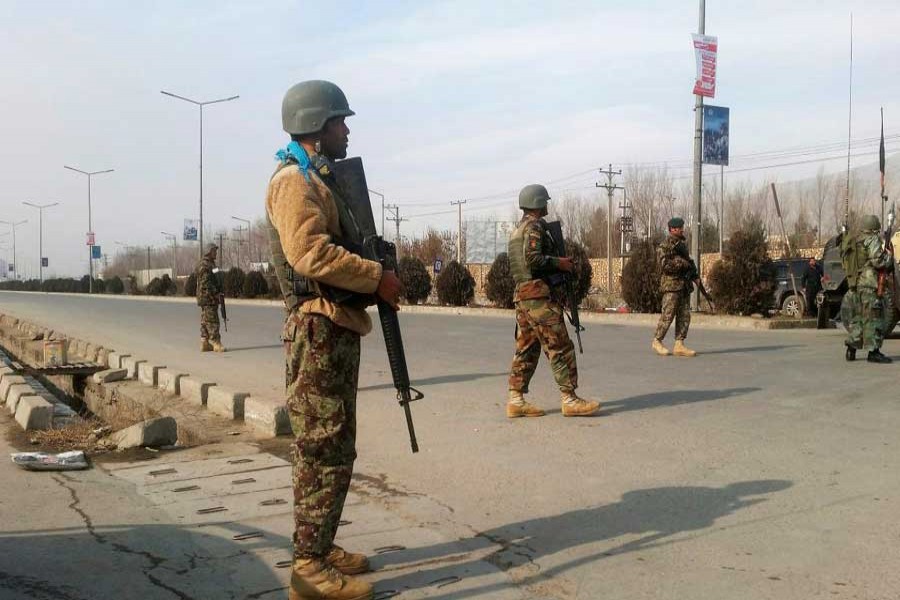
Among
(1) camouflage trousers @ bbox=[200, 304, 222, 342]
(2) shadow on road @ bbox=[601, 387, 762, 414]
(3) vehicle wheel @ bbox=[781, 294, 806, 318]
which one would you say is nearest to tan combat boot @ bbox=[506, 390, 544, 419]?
(2) shadow on road @ bbox=[601, 387, 762, 414]

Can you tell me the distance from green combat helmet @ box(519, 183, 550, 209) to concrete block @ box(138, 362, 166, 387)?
5495 mm

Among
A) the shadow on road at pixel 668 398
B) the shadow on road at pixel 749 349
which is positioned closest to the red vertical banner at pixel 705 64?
the shadow on road at pixel 749 349

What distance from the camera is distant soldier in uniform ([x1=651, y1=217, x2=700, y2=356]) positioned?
10898 millimetres

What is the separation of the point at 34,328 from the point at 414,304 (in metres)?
12.1

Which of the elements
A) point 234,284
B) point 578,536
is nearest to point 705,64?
point 578,536

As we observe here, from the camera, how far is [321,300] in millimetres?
3395

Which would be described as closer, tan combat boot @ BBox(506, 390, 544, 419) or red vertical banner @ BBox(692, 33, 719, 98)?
tan combat boot @ BBox(506, 390, 544, 419)

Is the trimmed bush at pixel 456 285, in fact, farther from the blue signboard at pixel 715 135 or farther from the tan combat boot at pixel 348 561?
the tan combat boot at pixel 348 561

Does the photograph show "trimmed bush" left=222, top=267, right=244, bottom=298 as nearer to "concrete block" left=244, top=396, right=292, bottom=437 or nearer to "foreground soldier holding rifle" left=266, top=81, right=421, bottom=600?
"concrete block" left=244, top=396, right=292, bottom=437

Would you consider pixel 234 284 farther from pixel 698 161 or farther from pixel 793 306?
pixel 793 306

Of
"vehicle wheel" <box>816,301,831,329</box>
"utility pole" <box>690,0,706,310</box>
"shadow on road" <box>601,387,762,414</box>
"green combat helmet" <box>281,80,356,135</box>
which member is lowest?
"shadow on road" <box>601,387,762,414</box>

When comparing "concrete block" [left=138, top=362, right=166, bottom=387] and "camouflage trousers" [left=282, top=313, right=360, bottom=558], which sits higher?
"camouflage trousers" [left=282, top=313, right=360, bottom=558]

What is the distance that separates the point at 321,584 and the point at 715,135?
20006mm

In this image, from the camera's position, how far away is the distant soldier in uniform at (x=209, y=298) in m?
14.7
